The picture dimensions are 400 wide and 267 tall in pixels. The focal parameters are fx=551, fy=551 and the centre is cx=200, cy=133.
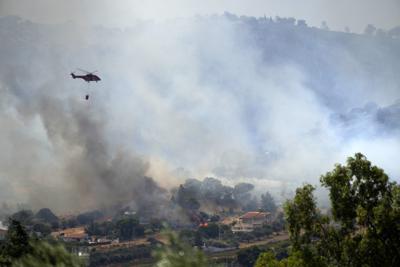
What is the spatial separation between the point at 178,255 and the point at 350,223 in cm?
2270

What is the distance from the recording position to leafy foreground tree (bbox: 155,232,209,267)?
20.9 meters

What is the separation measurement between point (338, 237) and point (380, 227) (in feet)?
11.8

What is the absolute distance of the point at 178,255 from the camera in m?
21.1

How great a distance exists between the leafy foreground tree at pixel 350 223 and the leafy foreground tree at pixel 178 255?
19.4 metres

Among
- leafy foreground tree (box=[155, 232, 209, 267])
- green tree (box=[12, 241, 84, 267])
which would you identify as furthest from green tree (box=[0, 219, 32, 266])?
leafy foreground tree (box=[155, 232, 209, 267])

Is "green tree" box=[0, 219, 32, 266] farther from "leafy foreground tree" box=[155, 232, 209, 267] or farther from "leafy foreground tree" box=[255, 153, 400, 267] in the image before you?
"leafy foreground tree" box=[155, 232, 209, 267]

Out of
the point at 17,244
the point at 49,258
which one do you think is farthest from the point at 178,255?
the point at 17,244

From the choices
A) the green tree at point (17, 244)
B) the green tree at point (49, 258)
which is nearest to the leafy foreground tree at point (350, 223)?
the green tree at point (49, 258)

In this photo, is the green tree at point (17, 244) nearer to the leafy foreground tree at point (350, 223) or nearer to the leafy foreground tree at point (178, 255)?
the leafy foreground tree at point (350, 223)

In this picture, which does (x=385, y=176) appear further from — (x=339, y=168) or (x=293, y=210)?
(x=293, y=210)

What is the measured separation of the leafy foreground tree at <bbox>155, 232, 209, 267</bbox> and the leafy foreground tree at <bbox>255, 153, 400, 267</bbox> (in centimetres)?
1941

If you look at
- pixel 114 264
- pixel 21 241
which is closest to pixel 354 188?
pixel 21 241

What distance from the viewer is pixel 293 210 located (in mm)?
41500

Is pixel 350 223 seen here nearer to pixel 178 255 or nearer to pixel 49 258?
pixel 178 255
